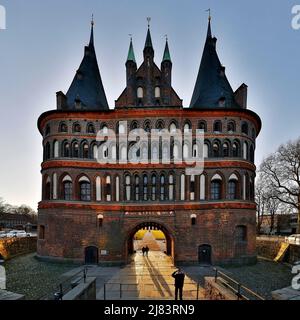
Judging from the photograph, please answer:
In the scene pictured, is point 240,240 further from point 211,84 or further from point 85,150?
point 85,150

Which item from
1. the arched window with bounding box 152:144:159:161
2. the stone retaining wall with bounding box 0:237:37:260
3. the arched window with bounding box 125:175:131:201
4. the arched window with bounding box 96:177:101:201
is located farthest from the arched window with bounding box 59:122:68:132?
the stone retaining wall with bounding box 0:237:37:260

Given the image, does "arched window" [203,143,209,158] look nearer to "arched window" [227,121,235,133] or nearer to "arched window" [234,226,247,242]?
"arched window" [227,121,235,133]

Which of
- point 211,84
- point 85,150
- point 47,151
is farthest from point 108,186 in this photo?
point 211,84

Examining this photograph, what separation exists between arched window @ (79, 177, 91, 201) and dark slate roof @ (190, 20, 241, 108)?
12.7 meters

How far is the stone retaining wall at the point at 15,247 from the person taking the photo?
24.0 m

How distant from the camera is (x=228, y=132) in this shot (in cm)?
2261

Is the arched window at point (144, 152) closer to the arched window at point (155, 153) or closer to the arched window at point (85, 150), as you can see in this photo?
the arched window at point (155, 153)

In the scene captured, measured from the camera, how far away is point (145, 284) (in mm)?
15164

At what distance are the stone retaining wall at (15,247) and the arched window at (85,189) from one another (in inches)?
376

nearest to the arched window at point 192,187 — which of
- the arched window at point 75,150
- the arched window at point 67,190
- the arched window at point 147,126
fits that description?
the arched window at point 147,126

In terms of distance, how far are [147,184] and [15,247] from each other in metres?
15.8
